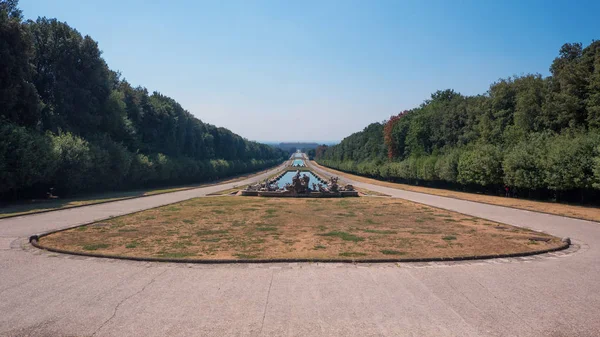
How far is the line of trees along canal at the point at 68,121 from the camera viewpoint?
2361 cm

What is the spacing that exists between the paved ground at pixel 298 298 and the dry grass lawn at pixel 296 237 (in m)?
1.03

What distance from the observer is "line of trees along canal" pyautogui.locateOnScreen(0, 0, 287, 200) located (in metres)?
23.6

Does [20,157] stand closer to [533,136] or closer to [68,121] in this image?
[68,121]

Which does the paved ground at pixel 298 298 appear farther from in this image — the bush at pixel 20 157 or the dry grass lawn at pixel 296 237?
the bush at pixel 20 157

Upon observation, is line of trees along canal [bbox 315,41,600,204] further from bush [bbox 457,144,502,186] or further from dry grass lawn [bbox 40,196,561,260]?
dry grass lawn [bbox 40,196,561,260]

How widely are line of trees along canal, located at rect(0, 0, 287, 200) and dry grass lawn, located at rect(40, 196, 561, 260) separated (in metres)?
10.5

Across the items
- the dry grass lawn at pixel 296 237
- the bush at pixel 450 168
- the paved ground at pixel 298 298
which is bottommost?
the paved ground at pixel 298 298

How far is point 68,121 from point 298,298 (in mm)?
33503

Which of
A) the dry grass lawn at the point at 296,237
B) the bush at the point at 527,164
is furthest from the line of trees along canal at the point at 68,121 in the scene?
the bush at the point at 527,164

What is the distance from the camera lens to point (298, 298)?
6.76 meters

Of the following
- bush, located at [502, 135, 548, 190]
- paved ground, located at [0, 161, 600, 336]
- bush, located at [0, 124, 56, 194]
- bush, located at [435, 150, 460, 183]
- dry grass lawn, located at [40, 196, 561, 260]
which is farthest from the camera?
bush, located at [435, 150, 460, 183]

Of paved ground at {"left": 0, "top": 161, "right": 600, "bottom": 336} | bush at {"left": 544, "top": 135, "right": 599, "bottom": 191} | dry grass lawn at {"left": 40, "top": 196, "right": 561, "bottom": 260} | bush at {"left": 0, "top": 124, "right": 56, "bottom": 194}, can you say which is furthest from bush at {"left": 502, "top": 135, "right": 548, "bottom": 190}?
bush at {"left": 0, "top": 124, "right": 56, "bottom": 194}

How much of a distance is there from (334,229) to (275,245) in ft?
12.1

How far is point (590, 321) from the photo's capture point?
5824 millimetres
